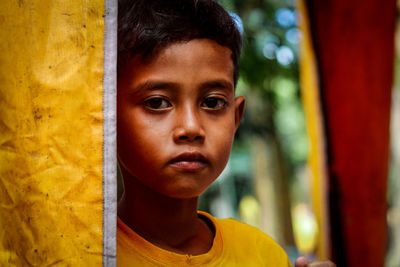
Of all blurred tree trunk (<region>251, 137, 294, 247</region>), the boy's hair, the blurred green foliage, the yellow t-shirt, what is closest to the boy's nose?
the boy's hair

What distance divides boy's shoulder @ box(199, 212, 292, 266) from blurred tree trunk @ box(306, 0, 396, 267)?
852mm

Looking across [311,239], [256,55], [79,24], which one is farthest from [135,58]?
[311,239]

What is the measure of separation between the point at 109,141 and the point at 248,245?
613 millimetres

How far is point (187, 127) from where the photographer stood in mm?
914

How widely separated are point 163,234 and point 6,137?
50 cm

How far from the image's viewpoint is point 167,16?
3.32ft

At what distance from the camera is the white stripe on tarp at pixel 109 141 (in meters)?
0.75

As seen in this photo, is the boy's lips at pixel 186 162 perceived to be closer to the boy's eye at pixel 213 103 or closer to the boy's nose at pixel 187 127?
the boy's nose at pixel 187 127

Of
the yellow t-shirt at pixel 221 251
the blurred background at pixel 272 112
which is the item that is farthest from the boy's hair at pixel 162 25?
the blurred background at pixel 272 112

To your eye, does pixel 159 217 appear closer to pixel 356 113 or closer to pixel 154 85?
pixel 154 85

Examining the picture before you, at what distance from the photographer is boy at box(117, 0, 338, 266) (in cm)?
94

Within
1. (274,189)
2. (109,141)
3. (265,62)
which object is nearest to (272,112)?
(265,62)

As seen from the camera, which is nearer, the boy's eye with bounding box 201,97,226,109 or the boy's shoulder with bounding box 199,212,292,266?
the boy's eye with bounding box 201,97,226,109

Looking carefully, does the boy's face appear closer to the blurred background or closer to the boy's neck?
the boy's neck
